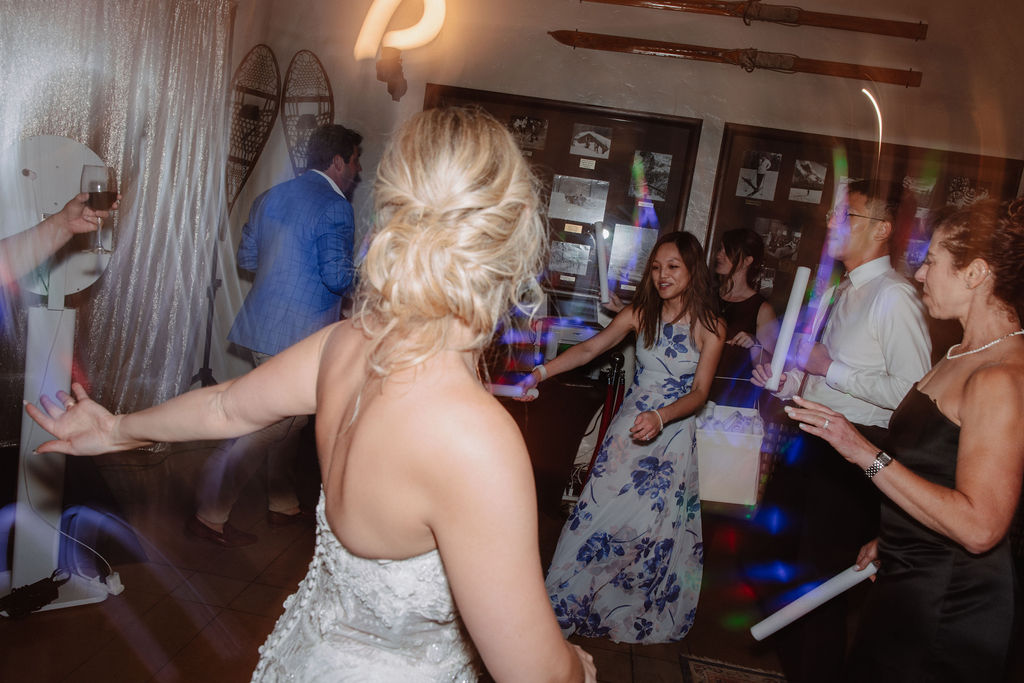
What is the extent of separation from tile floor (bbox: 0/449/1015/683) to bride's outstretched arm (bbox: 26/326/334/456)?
1.32 m

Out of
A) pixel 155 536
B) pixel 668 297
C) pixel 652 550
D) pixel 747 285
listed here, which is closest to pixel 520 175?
pixel 668 297

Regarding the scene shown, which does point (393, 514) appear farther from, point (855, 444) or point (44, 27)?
point (44, 27)

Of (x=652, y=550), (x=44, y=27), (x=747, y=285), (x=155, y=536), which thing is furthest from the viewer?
(x=747, y=285)

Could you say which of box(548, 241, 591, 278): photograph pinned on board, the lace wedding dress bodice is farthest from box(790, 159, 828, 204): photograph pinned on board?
the lace wedding dress bodice

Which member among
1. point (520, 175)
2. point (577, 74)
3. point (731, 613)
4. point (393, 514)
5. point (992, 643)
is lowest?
point (731, 613)

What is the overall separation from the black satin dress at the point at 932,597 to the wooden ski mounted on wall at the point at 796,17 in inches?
131

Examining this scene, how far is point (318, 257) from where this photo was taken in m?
3.26

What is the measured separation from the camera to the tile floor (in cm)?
222

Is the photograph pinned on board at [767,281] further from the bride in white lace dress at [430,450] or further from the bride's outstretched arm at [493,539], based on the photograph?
the bride's outstretched arm at [493,539]

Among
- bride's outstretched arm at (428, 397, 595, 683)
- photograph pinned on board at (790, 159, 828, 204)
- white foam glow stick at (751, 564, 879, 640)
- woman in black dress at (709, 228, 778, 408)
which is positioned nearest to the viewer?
bride's outstretched arm at (428, 397, 595, 683)

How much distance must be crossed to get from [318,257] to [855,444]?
8.31 feet

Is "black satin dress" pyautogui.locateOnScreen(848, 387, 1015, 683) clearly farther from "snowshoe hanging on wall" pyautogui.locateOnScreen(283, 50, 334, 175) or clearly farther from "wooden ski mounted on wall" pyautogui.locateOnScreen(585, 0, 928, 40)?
"snowshoe hanging on wall" pyautogui.locateOnScreen(283, 50, 334, 175)

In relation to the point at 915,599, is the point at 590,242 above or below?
above

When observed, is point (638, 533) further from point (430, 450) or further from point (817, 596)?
point (430, 450)
